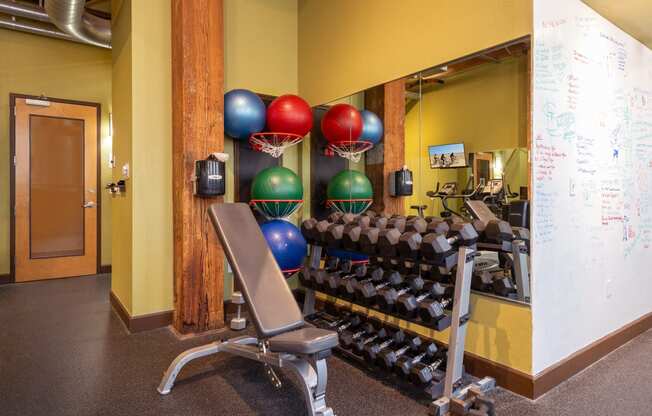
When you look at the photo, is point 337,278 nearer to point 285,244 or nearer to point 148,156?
point 285,244

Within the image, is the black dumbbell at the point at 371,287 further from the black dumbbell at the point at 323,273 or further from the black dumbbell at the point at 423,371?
the black dumbbell at the point at 423,371

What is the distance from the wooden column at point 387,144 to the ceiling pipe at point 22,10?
11.7 feet

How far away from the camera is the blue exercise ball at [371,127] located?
118 inches

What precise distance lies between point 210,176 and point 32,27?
347cm

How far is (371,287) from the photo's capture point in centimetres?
216

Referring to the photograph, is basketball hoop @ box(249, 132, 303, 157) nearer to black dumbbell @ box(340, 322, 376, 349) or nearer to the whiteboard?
black dumbbell @ box(340, 322, 376, 349)

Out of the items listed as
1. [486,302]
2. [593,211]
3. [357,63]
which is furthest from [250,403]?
[357,63]

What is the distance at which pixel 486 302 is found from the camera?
6.89 ft

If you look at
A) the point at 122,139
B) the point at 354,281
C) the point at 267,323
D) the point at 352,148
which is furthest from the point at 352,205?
the point at 122,139

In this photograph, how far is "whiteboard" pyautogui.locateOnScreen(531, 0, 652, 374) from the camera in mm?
1970

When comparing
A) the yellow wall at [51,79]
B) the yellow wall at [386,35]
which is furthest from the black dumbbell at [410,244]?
the yellow wall at [51,79]

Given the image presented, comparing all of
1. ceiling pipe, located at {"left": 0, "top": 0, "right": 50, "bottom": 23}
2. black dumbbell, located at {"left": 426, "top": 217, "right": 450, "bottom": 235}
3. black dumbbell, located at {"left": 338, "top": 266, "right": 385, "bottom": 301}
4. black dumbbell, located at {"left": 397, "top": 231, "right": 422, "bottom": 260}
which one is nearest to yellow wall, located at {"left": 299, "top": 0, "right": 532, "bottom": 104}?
black dumbbell, located at {"left": 426, "top": 217, "right": 450, "bottom": 235}

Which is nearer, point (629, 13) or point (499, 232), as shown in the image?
point (499, 232)

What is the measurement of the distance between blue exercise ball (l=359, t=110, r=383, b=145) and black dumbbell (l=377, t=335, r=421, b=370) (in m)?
1.56
